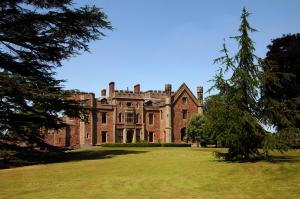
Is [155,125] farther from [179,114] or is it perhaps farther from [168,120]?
[179,114]

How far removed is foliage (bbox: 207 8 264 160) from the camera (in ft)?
65.1

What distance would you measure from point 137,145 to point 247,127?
29.2 meters

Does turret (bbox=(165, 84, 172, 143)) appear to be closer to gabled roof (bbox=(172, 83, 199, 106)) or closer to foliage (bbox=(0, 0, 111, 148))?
gabled roof (bbox=(172, 83, 199, 106))

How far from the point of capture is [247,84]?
20281 mm

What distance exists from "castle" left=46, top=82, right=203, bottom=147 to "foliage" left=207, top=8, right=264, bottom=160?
129ft

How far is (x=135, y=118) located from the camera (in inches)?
2515

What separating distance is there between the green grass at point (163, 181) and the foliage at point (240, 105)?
158 centimetres

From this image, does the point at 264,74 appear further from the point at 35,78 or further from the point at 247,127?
the point at 35,78

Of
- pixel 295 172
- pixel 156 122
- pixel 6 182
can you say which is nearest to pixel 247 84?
pixel 295 172

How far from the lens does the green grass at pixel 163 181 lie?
13.1m

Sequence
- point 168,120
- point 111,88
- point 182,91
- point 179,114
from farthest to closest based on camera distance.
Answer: point 182,91, point 179,114, point 111,88, point 168,120

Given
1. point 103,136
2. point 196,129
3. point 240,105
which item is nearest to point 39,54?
point 240,105

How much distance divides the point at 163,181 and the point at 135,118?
48.6m

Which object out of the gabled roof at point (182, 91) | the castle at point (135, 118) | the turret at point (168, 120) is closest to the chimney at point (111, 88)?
the castle at point (135, 118)
